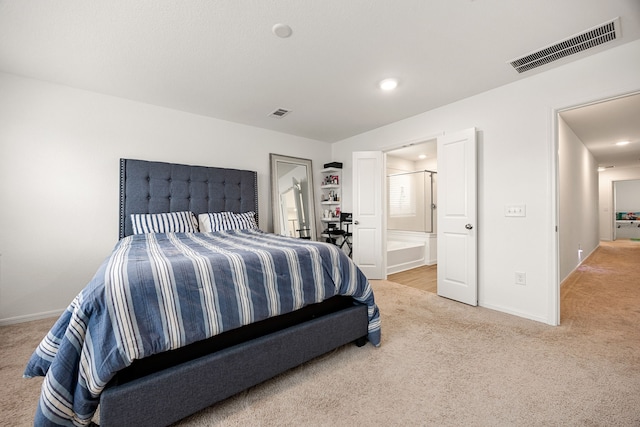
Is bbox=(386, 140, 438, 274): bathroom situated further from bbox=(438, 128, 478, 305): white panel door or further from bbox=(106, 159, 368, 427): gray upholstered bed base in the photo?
bbox=(106, 159, 368, 427): gray upholstered bed base

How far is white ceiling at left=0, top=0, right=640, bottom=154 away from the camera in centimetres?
175

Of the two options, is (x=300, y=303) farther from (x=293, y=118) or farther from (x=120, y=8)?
(x=293, y=118)

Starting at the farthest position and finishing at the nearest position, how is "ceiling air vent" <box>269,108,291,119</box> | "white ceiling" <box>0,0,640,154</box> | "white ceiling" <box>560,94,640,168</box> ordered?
"ceiling air vent" <box>269,108,291,119</box>, "white ceiling" <box>560,94,640,168</box>, "white ceiling" <box>0,0,640,154</box>

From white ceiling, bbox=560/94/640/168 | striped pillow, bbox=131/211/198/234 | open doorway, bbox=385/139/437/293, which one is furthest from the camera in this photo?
open doorway, bbox=385/139/437/293

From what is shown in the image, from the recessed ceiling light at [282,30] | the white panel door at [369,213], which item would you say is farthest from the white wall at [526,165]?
the recessed ceiling light at [282,30]

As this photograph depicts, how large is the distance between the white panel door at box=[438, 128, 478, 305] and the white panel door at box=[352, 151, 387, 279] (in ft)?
3.19

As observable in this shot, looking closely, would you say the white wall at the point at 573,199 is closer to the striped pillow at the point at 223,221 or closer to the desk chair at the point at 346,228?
the desk chair at the point at 346,228

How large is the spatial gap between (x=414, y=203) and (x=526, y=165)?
3202 mm

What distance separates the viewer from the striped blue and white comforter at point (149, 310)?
110cm

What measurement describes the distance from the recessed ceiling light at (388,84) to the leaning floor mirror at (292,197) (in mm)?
2095

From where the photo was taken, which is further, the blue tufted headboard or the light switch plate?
the blue tufted headboard

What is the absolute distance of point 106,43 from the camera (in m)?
2.09

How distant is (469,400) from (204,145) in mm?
3874

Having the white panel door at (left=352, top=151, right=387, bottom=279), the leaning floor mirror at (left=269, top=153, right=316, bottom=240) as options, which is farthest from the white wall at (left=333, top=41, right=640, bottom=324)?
the leaning floor mirror at (left=269, top=153, right=316, bottom=240)
